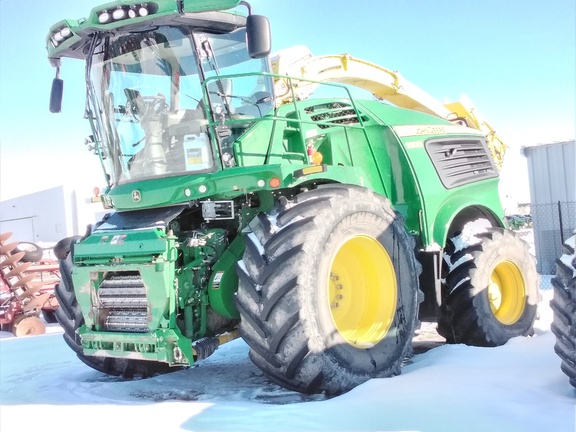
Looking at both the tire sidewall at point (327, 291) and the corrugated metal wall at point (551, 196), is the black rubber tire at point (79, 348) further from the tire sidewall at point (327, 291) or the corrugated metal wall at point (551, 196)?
the corrugated metal wall at point (551, 196)

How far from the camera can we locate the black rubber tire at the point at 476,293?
5.81 metres

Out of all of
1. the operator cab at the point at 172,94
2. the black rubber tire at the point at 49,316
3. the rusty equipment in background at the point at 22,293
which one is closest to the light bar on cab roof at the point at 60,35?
the operator cab at the point at 172,94

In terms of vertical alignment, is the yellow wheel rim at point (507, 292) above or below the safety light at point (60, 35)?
below

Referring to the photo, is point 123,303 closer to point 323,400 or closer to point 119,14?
point 323,400

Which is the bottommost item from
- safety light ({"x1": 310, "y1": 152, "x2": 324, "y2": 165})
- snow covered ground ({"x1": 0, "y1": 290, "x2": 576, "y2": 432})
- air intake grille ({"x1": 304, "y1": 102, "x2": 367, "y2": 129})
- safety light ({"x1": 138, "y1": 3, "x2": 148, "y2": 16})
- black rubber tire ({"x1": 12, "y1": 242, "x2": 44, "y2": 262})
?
snow covered ground ({"x1": 0, "y1": 290, "x2": 576, "y2": 432})

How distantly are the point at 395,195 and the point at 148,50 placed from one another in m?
2.71

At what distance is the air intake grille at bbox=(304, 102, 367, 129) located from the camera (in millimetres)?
5477

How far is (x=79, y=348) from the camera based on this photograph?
5098 millimetres

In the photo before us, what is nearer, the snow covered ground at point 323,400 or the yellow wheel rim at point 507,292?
the snow covered ground at point 323,400

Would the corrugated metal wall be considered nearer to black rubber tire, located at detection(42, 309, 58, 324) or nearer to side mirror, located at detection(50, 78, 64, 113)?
black rubber tire, located at detection(42, 309, 58, 324)

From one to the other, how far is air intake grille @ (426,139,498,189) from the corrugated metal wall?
6795 millimetres

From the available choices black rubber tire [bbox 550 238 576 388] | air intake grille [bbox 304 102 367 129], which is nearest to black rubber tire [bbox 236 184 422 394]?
air intake grille [bbox 304 102 367 129]

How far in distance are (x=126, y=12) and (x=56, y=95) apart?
132 centimetres

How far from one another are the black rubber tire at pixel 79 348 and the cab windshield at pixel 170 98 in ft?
3.69
